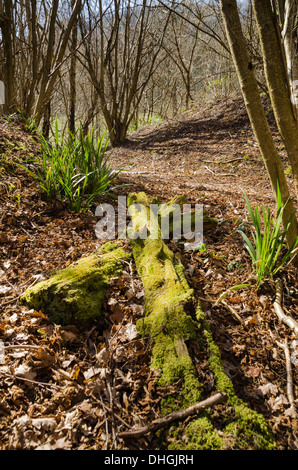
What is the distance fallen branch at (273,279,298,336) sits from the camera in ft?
5.89

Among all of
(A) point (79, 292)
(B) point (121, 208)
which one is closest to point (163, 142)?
(B) point (121, 208)

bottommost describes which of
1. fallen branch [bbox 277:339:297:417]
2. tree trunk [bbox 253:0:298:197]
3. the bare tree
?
fallen branch [bbox 277:339:297:417]

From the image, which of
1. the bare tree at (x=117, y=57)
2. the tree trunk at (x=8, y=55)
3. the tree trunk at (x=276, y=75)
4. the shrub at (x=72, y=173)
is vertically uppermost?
the bare tree at (x=117, y=57)

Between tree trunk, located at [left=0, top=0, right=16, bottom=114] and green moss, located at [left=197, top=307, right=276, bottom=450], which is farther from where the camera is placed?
tree trunk, located at [left=0, top=0, right=16, bottom=114]

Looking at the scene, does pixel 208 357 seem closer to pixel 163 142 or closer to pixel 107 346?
pixel 107 346

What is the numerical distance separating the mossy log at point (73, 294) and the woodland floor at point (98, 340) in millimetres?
65

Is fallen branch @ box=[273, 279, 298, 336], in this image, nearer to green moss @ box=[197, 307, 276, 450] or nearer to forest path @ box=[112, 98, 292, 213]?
green moss @ box=[197, 307, 276, 450]

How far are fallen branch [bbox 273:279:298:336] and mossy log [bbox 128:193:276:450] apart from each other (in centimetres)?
59

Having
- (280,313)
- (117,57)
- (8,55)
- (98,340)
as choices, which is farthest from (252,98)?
(117,57)

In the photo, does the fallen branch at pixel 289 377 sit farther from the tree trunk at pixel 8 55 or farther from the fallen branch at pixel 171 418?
the tree trunk at pixel 8 55

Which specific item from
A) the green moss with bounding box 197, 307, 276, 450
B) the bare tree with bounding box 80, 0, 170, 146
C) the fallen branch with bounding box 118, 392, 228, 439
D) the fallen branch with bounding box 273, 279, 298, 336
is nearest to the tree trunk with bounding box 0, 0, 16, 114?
the bare tree with bounding box 80, 0, 170, 146

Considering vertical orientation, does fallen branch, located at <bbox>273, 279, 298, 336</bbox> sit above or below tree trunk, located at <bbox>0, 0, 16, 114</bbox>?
below

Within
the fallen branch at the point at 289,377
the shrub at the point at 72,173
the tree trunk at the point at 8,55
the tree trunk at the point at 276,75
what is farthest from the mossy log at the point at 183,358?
the tree trunk at the point at 8,55

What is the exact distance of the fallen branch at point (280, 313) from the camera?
1795 millimetres
